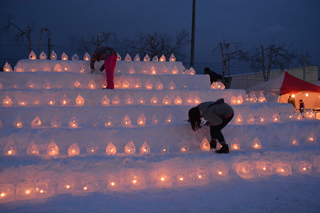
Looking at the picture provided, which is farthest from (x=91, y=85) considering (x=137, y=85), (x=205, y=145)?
(x=205, y=145)

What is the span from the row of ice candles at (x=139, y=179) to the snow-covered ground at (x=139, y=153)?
2 cm

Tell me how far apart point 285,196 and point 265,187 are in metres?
0.30

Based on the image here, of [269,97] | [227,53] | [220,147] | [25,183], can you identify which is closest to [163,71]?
[220,147]

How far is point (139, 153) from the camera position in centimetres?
361

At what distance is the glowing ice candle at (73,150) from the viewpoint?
11.3 feet

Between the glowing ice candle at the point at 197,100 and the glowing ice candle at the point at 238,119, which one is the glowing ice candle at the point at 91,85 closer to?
the glowing ice candle at the point at 197,100

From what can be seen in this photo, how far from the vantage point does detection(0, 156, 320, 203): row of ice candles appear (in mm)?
2879

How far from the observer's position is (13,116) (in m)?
4.18

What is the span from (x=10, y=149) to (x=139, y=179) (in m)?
2.32

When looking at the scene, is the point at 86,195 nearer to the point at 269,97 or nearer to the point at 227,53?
the point at 269,97

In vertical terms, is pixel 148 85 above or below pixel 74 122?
above

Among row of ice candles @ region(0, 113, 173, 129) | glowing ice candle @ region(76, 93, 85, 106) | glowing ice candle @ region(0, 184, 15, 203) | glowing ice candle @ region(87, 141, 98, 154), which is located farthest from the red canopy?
glowing ice candle @ region(0, 184, 15, 203)

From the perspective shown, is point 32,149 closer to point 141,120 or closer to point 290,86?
point 141,120

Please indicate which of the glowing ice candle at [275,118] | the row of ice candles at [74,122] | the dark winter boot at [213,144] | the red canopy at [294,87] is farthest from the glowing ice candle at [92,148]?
the red canopy at [294,87]
